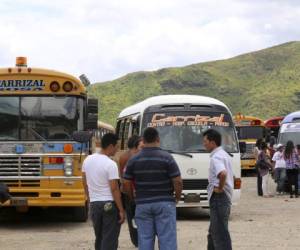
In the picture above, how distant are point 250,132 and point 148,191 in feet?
86.1

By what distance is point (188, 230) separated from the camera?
517 inches

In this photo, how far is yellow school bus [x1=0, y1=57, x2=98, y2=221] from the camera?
43.3 feet

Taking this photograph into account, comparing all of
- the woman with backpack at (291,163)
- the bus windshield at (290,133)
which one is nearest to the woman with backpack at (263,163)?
the woman with backpack at (291,163)

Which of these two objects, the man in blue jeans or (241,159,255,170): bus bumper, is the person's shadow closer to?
the man in blue jeans

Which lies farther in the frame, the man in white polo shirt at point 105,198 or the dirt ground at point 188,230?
the dirt ground at point 188,230

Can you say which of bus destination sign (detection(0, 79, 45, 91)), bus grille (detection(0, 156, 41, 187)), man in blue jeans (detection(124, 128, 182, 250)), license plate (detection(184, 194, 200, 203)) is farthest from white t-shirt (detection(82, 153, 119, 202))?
license plate (detection(184, 194, 200, 203))

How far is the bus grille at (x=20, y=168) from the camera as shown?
43.2 feet

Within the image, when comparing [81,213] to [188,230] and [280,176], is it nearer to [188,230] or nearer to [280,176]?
[188,230]

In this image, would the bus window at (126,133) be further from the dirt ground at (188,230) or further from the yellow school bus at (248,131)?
the yellow school bus at (248,131)

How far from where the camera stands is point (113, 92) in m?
119

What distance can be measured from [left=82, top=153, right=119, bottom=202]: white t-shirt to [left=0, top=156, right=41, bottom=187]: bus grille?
5.24m

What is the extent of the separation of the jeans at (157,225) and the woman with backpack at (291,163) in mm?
13334

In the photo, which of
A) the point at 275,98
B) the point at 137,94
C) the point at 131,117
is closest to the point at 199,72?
the point at 137,94

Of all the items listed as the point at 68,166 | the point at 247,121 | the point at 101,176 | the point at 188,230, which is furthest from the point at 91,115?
the point at 247,121
